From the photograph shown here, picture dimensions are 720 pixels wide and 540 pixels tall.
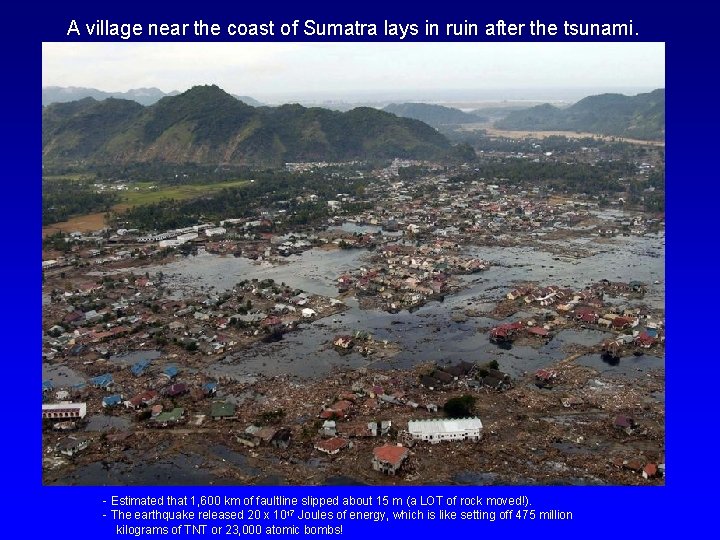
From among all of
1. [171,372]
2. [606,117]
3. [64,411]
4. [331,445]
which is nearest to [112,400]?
[64,411]

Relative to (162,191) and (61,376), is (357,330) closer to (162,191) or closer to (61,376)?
(61,376)

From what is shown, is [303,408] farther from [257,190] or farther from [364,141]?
[364,141]

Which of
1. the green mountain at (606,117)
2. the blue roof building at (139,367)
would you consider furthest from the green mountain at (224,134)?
the blue roof building at (139,367)

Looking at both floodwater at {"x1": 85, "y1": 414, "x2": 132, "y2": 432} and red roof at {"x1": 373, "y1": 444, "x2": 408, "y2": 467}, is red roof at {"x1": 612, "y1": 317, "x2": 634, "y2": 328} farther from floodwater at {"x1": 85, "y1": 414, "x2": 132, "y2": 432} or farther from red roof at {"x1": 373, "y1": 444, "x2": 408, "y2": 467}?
floodwater at {"x1": 85, "y1": 414, "x2": 132, "y2": 432}

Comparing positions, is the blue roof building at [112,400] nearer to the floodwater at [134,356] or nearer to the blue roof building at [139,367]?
the blue roof building at [139,367]

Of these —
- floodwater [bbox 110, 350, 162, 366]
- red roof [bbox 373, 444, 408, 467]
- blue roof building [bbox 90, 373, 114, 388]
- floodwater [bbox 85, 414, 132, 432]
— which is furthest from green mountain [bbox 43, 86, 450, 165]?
red roof [bbox 373, 444, 408, 467]
